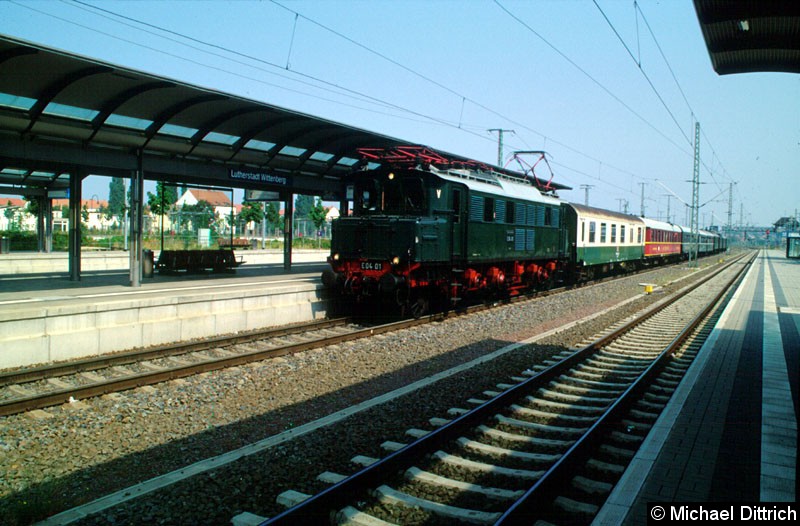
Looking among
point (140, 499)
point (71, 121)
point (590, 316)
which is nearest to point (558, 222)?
point (590, 316)

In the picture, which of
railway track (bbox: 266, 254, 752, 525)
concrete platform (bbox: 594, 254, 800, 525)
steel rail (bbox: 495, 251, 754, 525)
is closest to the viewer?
steel rail (bbox: 495, 251, 754, 525)

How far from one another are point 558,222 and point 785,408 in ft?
48.4

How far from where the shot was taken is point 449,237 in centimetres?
1384

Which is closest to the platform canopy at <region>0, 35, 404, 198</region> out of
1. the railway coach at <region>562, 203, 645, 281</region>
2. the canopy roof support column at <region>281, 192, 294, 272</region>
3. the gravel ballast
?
the canopy roof support column at <region>281, 192, 294, 272</region>

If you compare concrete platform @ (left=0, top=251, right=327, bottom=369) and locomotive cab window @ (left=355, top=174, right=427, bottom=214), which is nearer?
concrete platform @ (left=0, top=251, right=327, bottom=369)

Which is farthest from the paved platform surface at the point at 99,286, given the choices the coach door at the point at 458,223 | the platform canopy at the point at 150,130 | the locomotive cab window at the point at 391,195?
the coach door at the point at 458,223

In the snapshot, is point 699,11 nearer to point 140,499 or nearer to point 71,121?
point 140,499

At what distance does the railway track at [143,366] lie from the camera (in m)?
7.53

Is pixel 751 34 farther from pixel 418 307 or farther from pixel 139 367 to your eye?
pixel 139 367

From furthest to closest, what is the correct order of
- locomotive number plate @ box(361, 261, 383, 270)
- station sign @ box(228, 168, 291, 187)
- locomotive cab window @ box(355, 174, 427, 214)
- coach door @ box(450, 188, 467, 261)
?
station sign @ box(228, 168, 291, 187)
coach door @ box(450, 188, 467, 261)
locomotive cab window @ box(355, 174, 427, 214)
locomotive number plate @ box(361, 261, 383, 270)

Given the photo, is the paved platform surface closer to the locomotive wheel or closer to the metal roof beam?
the metal roof beam

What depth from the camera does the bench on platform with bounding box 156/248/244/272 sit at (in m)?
19.0

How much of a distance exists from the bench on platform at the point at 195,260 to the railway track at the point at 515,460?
Answer: 14002 mm

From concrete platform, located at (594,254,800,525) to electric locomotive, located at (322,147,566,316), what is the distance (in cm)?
593
